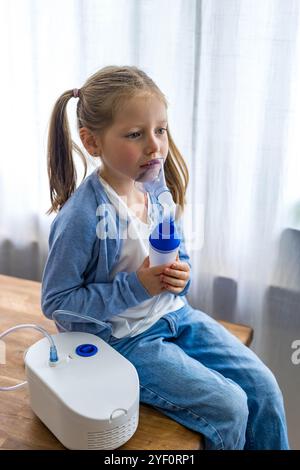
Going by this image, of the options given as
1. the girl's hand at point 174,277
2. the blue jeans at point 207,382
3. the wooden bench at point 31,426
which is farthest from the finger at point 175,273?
the wooden bench at point 31,426

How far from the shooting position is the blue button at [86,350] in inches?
37.3

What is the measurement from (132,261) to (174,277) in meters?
0.11

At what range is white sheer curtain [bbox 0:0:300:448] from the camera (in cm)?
109

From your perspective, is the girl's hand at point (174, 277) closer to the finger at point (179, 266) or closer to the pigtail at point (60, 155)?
the finger at point (179, 266)

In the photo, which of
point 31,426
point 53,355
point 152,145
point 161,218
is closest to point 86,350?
point 53,355

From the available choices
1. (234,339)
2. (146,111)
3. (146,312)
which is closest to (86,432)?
(146,312)

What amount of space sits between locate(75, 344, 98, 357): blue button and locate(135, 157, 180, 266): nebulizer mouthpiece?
0.60ft

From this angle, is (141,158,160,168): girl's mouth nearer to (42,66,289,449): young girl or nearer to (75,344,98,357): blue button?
(42,66,289,449): young girl

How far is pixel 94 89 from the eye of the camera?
3.13ft

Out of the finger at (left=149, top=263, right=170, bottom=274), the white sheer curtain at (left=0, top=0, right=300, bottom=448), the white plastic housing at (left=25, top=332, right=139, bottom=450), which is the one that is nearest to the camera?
the white plastic housing at (left=25, top=332, right=139, bottom=450)

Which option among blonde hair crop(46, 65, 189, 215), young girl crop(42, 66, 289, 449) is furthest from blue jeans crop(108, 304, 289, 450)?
blonde hair crop(46, 65, 189, 215)

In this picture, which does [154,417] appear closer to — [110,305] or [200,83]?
[110,305]

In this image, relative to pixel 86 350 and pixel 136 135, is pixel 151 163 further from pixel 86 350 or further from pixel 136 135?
pixel 86 350

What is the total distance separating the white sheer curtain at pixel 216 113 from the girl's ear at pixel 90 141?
249 mm
